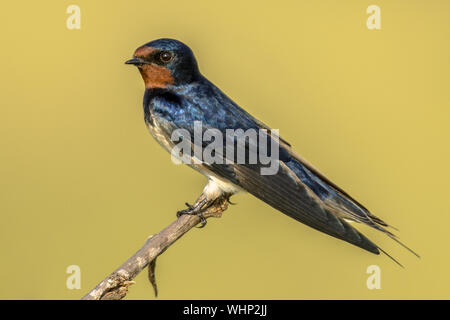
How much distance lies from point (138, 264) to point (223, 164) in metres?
0.51

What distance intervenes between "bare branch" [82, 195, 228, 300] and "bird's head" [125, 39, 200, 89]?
462 mm

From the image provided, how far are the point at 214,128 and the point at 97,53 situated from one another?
3.45ft

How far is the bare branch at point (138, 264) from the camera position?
174 centimetres

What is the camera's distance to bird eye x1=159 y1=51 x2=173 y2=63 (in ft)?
7.23

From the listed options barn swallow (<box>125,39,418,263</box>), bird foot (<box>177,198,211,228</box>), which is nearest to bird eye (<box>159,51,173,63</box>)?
barn swallow (<box>125,39,418,263</box>)

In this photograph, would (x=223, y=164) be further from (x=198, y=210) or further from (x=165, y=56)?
(x=165, y=56)

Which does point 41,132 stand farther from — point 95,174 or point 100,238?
point 100,238

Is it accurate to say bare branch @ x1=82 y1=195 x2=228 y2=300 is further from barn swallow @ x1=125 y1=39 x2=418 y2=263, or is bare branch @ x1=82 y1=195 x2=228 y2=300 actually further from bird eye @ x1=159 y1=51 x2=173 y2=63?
bird eye @ x1=159 y1=51 x2=173 y2=63

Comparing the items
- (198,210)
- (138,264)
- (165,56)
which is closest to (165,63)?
(165,56)

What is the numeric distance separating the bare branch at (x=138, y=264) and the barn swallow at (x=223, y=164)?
0.13m

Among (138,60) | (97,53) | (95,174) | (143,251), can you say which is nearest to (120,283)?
(143,251)

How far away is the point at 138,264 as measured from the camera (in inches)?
71.7

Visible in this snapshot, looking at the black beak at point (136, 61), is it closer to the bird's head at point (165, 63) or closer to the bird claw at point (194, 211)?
the bird's head at point (165, 63)

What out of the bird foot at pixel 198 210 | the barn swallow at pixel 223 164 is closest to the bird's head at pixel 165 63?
the barn swallow at pixel 223 164
